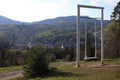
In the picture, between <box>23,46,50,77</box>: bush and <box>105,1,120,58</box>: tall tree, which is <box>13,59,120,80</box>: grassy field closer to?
<box>23,46,50,77</box>: bush

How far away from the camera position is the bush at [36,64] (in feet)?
59.2

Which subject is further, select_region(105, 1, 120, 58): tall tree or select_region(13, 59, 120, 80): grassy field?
select_region(105, 1, 120, 58): tall tree

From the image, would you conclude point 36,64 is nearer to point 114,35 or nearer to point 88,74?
point 88,74

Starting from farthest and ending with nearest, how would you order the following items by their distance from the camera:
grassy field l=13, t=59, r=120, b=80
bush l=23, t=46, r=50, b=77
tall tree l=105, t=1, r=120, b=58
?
tall tree l=105, t=1, r=120, b=58
bush l=23, t=46, r=50, b=77
grassy field l=13, t=59, r=120, b=80

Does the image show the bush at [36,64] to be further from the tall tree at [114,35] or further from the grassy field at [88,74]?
the tall tree at [114,35]

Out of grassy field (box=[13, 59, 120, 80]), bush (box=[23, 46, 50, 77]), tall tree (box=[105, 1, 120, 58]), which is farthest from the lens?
tall tree (box=[105, 1, 120, 58])

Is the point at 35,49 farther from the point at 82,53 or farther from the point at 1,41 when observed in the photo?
the point at 82,53

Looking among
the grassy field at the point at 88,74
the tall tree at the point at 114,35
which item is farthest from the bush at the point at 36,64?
the tall tree at the point at 114,35

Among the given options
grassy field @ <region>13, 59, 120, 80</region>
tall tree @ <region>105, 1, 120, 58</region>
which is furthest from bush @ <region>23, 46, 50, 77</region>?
Result: tall tree @ <region>105, 1, 120, 58</region>

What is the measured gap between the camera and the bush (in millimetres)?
18047

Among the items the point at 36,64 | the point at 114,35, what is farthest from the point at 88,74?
the point at 114,35

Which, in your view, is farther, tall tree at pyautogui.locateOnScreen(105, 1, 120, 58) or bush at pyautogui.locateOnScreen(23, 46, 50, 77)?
tall tree at pyautogui.locateOnScreen(105, 1, 120, 58)

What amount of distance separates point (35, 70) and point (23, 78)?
32.9 inches

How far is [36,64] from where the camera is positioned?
18047mm
